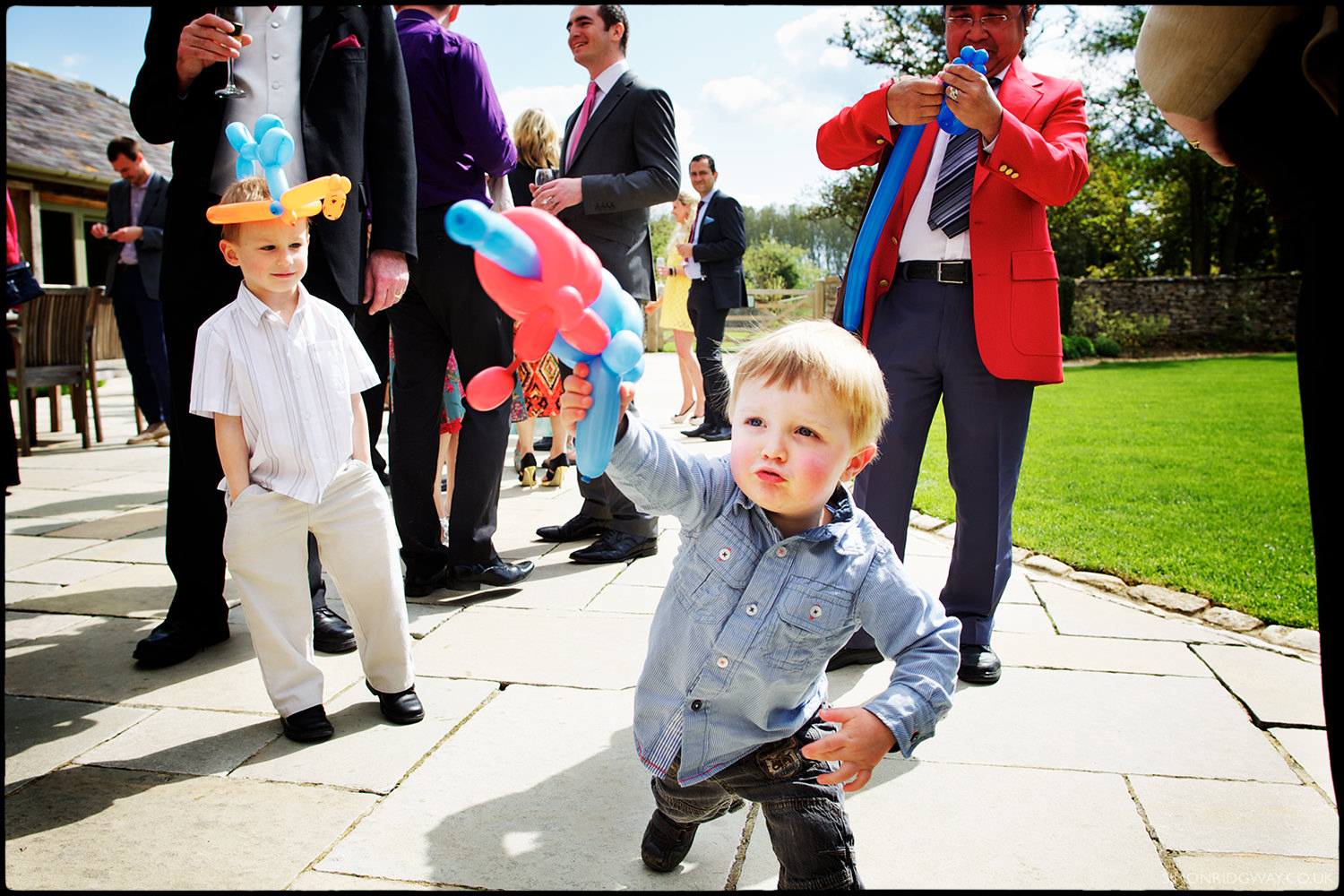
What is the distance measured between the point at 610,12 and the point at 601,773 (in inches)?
132

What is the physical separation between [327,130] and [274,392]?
988 mm

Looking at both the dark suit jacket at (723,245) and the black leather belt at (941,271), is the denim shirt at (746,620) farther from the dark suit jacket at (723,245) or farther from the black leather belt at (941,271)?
the dark suit jacket at (723,245)

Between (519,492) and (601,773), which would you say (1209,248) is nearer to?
(519,492)

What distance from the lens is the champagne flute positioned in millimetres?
2604

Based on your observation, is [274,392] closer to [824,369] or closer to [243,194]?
[243,194]

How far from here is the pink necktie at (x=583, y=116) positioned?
4.21m

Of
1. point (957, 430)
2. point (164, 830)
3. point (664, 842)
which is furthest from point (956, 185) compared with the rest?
point (164, 830)

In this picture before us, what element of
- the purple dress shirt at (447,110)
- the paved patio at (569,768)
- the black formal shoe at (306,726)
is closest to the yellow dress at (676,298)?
the purple dress shirt at (447,110)

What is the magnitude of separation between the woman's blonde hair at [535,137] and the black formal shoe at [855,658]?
13.0 ft

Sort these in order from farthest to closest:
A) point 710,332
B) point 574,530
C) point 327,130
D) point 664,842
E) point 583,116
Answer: point 710,332
point 574,530
point 583,116
point 327,130
point 664,842

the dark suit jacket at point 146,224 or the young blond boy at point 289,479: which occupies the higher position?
the dark suit jacket at point 146,224

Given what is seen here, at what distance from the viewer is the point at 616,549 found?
13.6 feet

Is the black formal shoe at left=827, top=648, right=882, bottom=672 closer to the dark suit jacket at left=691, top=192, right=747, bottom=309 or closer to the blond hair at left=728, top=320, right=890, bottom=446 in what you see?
the blond hair at left=728, top=320, right=890, bottom=446

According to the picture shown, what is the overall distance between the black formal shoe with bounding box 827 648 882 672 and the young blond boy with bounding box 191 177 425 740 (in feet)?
4.25
